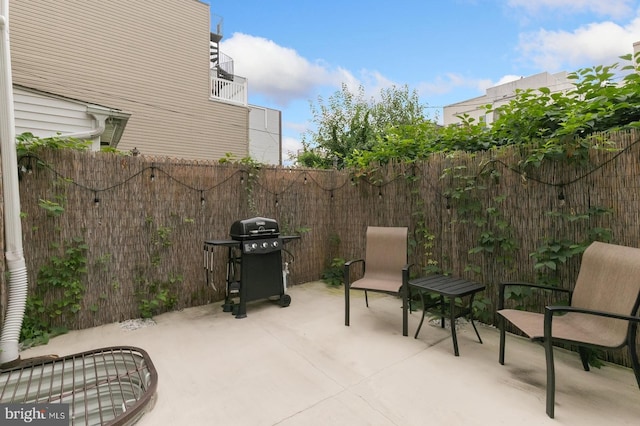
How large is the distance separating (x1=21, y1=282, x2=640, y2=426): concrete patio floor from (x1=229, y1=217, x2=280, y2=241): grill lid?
3.38 ft

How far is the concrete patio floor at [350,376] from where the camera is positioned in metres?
1.94

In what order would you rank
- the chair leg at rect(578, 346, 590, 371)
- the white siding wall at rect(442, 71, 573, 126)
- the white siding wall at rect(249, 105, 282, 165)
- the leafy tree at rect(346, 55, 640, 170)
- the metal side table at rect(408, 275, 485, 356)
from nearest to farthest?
the chair leg at rect(578, 346, 590, 371) < the leafy tree at rect(346, 55, 640, 170) < the metal side table at rect(408, 275, 485, 356) < the white siding wall at rect(442, 71, 573, 126) < the white siding wall at rect(249, 105, 282, 165)

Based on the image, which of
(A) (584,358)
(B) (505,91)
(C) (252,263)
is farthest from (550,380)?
(B) (505,91)

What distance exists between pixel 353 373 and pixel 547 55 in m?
11.2

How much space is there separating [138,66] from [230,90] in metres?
3.06

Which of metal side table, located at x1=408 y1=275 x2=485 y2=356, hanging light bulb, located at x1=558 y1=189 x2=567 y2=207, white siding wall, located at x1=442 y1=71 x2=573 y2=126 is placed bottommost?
metal side table, located at x1=408 y1=275 x2=485 y2=356

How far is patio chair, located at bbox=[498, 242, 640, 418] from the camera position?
1.88 meters

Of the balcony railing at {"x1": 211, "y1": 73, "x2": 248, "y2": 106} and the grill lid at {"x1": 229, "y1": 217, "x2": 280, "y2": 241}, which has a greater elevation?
the balcony railing at {"x1": 211, "y1": 73, "x2": 248, "y2": 106}

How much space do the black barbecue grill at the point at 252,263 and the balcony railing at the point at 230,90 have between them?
25.0ft

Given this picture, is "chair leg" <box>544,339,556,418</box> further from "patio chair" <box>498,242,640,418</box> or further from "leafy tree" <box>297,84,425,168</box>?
"leafy tree" <box>297,84,425,168</box>

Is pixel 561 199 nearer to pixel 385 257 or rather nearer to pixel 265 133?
pixel 385 257

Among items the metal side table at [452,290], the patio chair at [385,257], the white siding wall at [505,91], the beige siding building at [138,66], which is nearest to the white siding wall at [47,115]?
the beige siding building at [138,66]

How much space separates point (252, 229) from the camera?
3.86m

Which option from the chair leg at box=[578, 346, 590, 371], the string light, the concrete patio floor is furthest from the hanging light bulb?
the concrete patio floor
